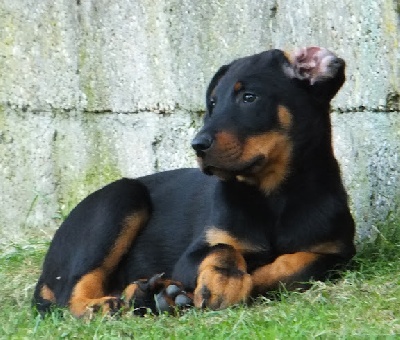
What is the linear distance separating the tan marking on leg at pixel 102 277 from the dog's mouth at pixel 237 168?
842mm

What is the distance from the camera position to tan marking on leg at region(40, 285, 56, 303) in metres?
6.04

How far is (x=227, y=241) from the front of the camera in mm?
5547

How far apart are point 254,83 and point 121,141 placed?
249 cm

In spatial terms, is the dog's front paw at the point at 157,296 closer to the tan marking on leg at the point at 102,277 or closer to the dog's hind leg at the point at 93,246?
the tan marking on leg at the point at 102,277

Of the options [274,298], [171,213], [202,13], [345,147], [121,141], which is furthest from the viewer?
[121,141]

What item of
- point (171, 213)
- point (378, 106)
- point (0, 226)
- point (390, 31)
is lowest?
point (0, 226)

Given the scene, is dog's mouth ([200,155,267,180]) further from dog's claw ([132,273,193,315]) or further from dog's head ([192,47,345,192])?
dog's claw ([132,273,193,315])

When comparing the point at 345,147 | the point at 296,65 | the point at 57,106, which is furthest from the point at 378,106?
the point at 57,106

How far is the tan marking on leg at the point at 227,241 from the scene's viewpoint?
218 inches

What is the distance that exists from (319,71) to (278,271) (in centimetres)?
105

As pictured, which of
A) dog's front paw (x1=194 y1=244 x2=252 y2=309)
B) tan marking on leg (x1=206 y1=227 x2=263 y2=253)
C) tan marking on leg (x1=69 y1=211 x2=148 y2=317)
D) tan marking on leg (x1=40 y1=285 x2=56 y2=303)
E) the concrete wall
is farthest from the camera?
the concrete wall

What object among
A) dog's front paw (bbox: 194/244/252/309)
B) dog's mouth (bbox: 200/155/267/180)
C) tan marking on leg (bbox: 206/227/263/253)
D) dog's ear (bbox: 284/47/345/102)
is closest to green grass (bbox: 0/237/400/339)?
dog's front paw (bbox: 194/244/252/309)

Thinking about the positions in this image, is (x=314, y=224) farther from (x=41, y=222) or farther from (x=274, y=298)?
(x=41, y=222)

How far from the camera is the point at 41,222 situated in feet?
26.8
